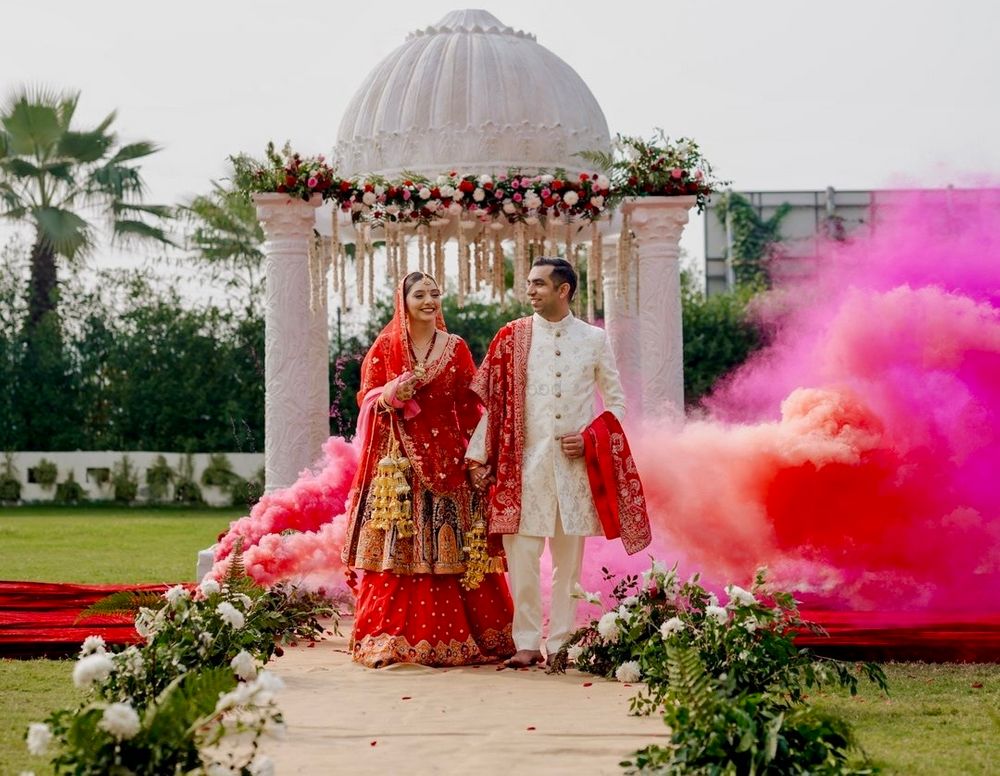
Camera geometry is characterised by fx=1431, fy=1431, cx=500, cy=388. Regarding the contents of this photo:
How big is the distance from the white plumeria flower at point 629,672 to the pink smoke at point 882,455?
2263 mm

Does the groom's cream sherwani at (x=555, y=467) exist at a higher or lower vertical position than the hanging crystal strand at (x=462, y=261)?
lower

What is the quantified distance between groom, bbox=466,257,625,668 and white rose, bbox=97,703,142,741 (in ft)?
11.6

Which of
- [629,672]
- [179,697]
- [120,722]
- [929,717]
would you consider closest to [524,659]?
[629,672]

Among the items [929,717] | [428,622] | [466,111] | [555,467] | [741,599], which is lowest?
[929,717]

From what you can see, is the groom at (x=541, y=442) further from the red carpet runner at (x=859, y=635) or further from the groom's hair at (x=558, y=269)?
the red carpet runner at (x=859, y=635)

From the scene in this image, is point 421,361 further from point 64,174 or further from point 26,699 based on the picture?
point 64,174

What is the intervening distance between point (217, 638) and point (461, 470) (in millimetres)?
1946

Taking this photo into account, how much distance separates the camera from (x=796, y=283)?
10.8m

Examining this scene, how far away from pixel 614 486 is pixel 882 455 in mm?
2480

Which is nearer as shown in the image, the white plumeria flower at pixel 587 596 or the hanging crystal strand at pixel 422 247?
the white plumeria flower at pixel 587 596

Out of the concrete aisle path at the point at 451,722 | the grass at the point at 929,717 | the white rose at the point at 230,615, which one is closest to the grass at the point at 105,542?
the concrete aisle path at the point at 451,722

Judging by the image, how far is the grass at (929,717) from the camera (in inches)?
193

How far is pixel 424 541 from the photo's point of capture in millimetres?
7340

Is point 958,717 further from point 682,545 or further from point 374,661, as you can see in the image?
point 682,545
